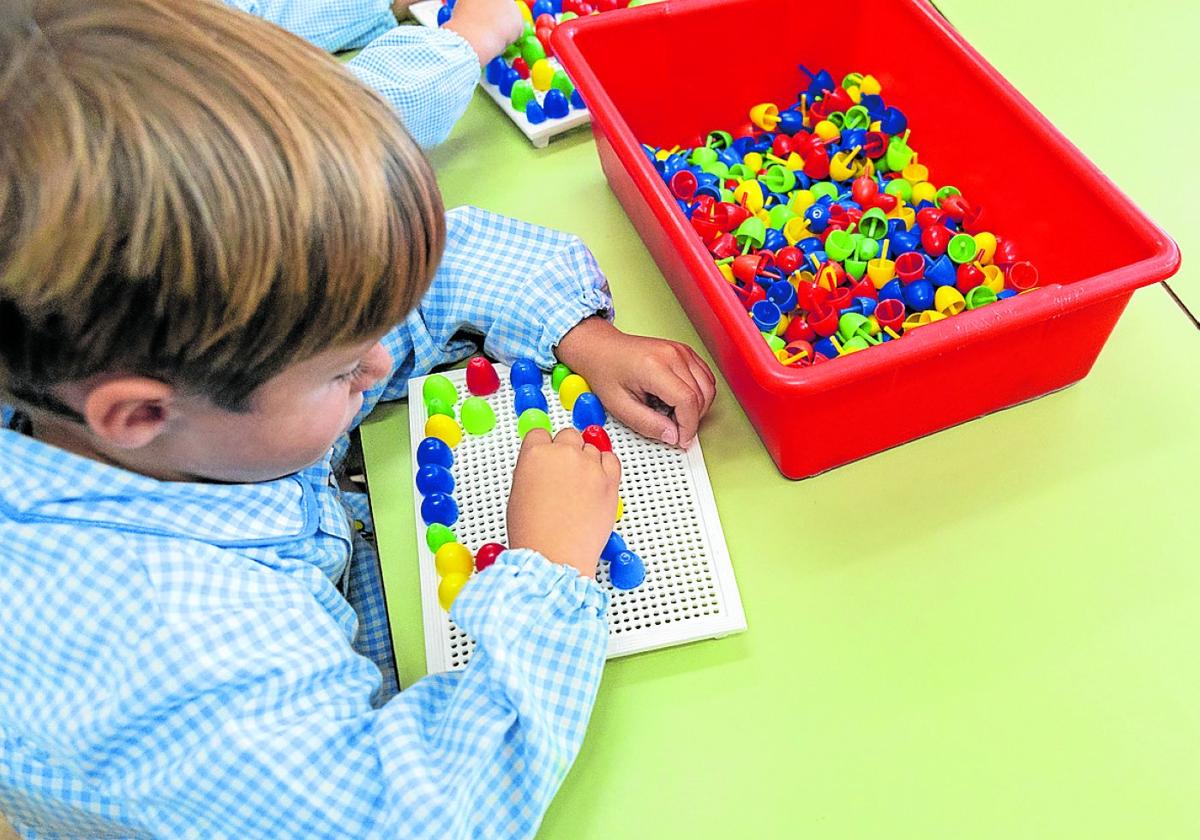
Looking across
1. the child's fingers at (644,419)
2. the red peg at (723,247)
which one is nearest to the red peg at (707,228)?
the red peg at (723,247)

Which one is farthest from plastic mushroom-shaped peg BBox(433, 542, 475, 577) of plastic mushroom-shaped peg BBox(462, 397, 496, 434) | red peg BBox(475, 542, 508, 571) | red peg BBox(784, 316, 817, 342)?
red peg BBox(784, 316, 817, 342)

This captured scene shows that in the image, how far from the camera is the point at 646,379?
0.74 m

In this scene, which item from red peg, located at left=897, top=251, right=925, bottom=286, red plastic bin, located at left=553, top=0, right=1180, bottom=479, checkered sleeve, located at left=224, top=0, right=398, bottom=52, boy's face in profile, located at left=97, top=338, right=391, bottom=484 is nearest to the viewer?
boy's face in profile, located at left=97, top=338, right=391, bottom=484

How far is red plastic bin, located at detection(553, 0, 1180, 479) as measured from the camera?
0.63 metres

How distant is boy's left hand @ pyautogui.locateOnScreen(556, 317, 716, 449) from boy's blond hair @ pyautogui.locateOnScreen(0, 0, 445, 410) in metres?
0.29

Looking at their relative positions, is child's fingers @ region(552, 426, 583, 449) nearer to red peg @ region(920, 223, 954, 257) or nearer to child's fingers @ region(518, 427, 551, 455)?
Result: child's fingers @ region(518, 427, 551, 455)

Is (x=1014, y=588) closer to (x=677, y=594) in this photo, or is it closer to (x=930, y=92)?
(x=677, y=594)

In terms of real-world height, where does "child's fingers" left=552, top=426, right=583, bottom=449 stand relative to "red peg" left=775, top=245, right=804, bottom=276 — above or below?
below

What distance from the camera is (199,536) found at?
1.79ft

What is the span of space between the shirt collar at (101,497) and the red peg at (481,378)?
26 cm

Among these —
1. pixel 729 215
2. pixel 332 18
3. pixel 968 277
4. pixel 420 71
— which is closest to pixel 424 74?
pixel 420 71

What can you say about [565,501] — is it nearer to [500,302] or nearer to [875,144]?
[500,302]

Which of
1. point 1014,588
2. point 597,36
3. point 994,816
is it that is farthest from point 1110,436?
point 597,36

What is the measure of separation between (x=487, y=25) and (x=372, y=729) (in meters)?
0.77
